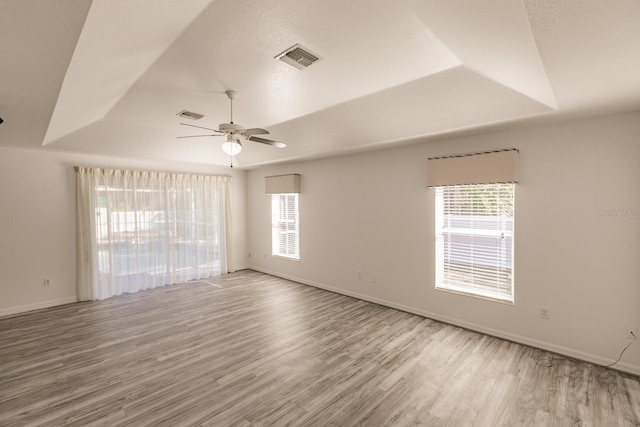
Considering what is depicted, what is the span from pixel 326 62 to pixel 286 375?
2861mm

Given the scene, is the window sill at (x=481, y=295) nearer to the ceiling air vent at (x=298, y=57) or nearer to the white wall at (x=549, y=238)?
the white wall at (x=549, y=238)

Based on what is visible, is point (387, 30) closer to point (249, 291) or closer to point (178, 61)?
point (178, 61)

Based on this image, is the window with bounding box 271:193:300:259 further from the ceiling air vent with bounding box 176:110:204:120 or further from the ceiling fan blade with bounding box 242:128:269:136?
the ceiling fan blade with bounding box 242:128:269:136

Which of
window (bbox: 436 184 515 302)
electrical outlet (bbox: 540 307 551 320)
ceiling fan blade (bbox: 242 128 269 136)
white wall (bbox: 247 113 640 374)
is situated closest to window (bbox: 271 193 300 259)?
white wall (bbox: 247 113 640 374)

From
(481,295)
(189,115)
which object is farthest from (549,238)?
(189,115)

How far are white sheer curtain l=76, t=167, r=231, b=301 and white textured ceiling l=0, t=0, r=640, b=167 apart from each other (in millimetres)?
1501

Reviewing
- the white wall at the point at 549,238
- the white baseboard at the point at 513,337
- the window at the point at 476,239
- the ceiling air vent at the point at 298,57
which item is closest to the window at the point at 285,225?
the white baseboard at the point at 513,337

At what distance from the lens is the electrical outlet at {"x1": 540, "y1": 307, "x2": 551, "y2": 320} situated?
3.27 meters

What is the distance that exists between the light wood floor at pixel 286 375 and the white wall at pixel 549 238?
0.30 m

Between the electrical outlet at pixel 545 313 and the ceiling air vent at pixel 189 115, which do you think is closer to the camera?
the electrical outlet at pixel 545 313

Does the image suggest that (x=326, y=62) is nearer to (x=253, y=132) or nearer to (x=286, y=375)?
(x=253, y=132)

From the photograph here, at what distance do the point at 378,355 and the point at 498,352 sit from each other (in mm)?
1313

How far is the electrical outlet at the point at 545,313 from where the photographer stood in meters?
3.27

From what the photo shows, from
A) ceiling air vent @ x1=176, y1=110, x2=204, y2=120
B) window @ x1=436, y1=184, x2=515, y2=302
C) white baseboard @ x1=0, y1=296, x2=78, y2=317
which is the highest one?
ceiling air vent @ x1=176, y1=110, x2=204, y2=120
